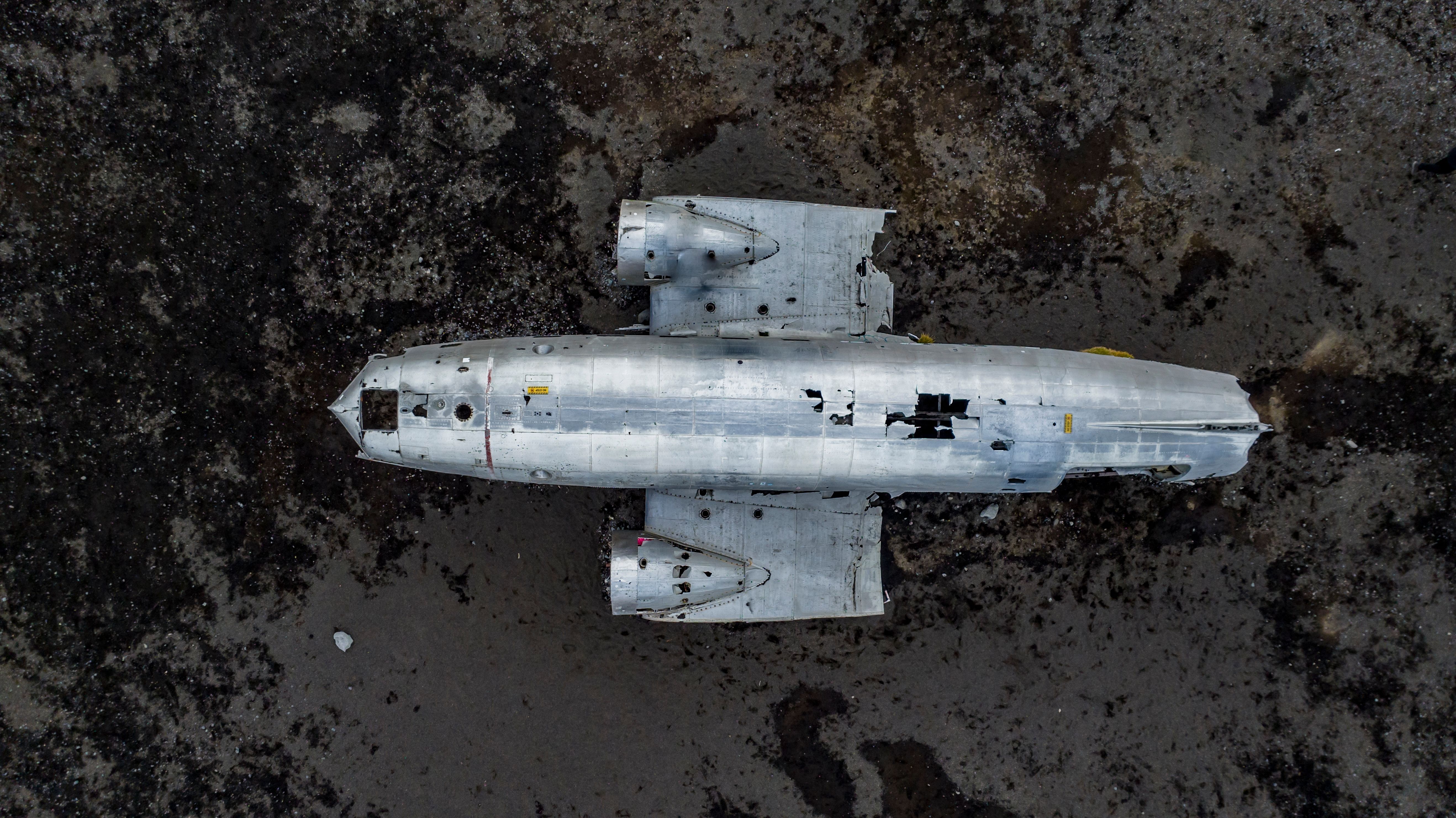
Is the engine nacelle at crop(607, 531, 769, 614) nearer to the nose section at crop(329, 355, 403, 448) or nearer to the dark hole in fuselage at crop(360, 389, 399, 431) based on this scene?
the dark hole in fuselage at crop(360, 389, 399, 431)

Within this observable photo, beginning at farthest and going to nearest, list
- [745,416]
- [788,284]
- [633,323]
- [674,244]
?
[633,323] → [788,284] → [674,244] → [745,416]

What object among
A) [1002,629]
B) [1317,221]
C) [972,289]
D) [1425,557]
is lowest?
[1002,629]

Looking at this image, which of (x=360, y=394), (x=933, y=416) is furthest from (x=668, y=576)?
(x=360, y=394)

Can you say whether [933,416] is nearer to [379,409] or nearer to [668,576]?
[668,576]

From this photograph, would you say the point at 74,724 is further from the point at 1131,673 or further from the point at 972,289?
the point at 1131,673

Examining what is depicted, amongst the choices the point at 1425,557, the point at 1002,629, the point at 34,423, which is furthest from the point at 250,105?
the point at 1425,557

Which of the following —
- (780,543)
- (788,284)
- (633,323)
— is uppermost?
(788,284)
